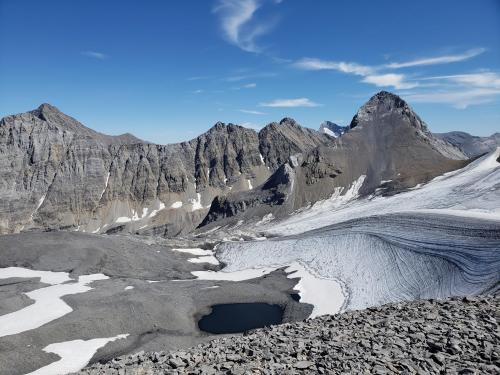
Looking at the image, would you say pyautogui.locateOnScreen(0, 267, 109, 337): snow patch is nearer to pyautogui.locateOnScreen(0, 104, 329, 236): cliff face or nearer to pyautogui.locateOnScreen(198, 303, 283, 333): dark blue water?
pyautogui.locateOnScreen(198, 303, 283, 333): dark blue water

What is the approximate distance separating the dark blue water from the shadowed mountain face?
64.7 meters

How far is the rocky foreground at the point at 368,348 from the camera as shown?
16844 mm

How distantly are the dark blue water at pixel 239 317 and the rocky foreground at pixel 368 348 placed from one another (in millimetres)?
20567

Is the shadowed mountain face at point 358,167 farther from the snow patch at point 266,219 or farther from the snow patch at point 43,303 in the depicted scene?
the snow patch at point 43,303

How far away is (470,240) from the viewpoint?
50844 mm

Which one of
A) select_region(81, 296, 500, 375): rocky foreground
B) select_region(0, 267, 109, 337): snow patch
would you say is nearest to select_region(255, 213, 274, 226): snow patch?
select_region(0, 267, 109, 337): snow patch

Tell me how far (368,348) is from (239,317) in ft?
101

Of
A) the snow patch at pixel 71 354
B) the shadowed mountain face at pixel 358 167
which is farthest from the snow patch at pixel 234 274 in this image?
the shadowed mountain face at pixel 358 167

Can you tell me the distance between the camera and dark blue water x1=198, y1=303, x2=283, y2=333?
148 ft

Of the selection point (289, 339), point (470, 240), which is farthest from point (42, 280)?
point (470, 240)

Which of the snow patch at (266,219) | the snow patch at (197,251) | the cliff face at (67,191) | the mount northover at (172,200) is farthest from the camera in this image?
the cliff face at (67,191)

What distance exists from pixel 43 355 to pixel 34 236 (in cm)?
3643

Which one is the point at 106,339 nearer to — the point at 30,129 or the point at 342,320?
the point at 342,320

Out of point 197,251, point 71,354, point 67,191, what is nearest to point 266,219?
point 197,251
